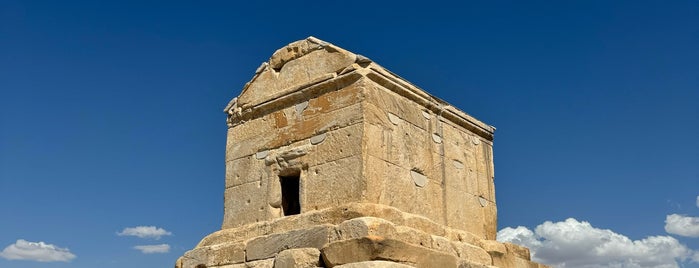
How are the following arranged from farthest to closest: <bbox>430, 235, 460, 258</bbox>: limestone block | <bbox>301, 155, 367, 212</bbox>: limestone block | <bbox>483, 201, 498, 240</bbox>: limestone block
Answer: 1. <bbox>483, 201, 498, 240</bbox>: limestone block
2. <bbox>430, 235, 460, 258</bbox>: limestone block
3. <bbox>301, 155, 367, 212</bbox>: limestone block

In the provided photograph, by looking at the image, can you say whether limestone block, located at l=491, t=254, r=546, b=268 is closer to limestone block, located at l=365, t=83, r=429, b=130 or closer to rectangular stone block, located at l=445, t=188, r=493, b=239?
rectangular stone block, located at l=445, t=188, r=493, b=239

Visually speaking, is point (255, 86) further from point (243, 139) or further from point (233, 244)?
point (233, 244)

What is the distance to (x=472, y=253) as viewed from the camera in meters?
7.52

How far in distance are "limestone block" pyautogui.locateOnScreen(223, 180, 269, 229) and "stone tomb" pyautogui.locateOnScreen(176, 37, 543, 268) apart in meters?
0.01

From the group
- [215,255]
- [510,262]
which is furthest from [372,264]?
[510,262]

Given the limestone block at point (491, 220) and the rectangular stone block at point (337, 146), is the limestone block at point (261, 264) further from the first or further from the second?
the limestone block at point (491, 220)

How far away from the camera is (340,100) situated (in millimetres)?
7336

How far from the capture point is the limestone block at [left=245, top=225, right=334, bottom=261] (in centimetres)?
657

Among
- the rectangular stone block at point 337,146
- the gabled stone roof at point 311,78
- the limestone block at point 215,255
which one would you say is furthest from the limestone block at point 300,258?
the gabled stone roof at point 311,78

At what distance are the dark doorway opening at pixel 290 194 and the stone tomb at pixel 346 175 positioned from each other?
1 centimetres

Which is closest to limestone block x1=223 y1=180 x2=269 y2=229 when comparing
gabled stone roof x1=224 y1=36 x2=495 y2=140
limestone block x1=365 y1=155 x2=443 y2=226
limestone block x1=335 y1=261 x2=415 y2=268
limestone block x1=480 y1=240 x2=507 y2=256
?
gabled stone roof x1=224 y1=36 x2=495 y2=140

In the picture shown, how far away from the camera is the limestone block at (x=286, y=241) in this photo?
6574 mm

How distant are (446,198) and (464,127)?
118cm

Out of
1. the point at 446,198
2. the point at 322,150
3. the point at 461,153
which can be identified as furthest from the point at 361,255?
the point at 461,153
